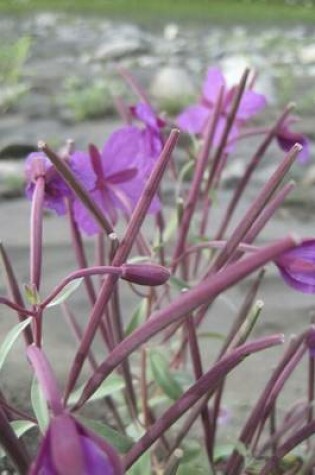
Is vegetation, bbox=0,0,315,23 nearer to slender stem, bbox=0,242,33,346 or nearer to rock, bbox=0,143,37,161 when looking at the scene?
rock, bbox=0,143,37,161

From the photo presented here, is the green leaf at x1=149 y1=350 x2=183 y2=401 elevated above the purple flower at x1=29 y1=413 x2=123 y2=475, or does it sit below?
below

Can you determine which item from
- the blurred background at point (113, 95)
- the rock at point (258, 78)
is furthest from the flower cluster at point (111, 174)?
the rock at point (258, 78)

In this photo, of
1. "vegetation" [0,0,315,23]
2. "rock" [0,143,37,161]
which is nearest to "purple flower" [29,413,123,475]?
"rock" [0,143,37,161]

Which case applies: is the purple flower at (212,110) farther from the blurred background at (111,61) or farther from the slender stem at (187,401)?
the slender stem at (187,401)

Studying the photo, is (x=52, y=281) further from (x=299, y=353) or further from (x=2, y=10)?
(x=2, y=10)

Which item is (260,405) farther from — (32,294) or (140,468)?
(32,294)

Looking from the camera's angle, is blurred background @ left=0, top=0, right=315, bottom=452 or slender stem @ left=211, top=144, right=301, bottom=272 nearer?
slender stem @ left=211, top=144, right=301, bottom=272
